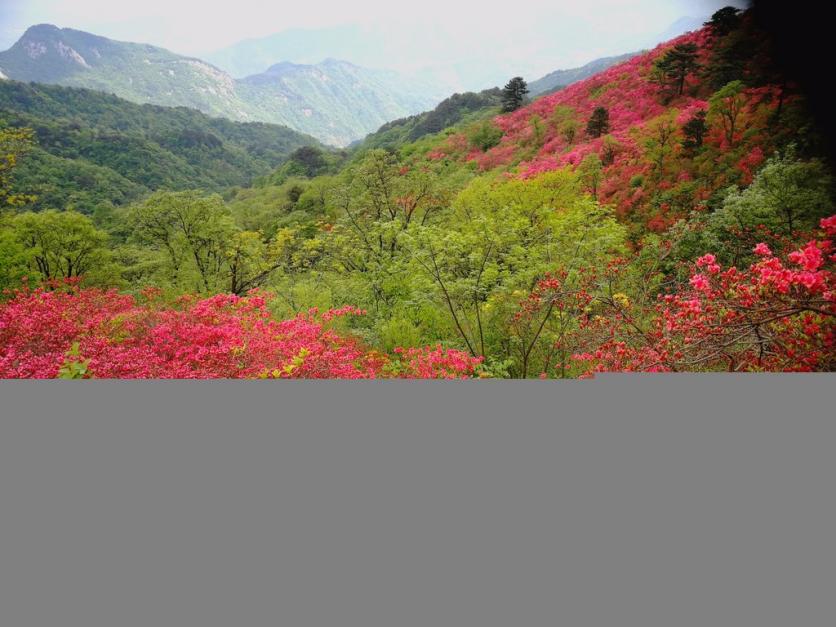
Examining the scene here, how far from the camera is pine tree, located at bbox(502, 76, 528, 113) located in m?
3.70

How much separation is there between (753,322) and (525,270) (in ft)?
3.95

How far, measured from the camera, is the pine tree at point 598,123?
4341 millimetres

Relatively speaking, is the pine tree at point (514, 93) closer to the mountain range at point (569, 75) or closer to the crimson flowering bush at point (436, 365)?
the mountain range at point (569, 75)

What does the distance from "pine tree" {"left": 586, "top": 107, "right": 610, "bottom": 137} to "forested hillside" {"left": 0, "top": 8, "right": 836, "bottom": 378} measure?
48 cm

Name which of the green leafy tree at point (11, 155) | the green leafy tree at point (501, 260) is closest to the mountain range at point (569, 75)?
the green leafy tree at point (501, 260)

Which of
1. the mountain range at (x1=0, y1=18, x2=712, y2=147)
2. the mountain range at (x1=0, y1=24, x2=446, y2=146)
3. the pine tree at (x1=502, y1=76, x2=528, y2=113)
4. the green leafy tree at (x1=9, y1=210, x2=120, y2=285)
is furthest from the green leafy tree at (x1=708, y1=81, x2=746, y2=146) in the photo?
the green leafy tree at (x1=9, y1=210, x2=120, y2=285)

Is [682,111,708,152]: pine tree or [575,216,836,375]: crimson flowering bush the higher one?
[682,111,708,152]: pine tree

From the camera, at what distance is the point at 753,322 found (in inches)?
78.3

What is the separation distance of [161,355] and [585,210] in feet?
9.81

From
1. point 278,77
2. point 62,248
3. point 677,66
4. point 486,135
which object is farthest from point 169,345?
point 677,66

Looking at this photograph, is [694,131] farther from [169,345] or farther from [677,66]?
[169,345]

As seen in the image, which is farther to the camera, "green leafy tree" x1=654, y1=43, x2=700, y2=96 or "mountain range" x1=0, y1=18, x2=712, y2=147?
"mountain range" x1=0, y1=18, x2=712, y2=147

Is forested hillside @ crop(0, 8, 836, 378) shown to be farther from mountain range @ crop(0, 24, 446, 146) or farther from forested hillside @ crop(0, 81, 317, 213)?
mountain range @ crop(0, 24, 446, 146)

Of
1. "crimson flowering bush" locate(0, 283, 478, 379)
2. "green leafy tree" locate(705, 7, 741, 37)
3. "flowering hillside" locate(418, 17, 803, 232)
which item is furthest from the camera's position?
"flowering hillside" locate(418, 17, 803, 232)
